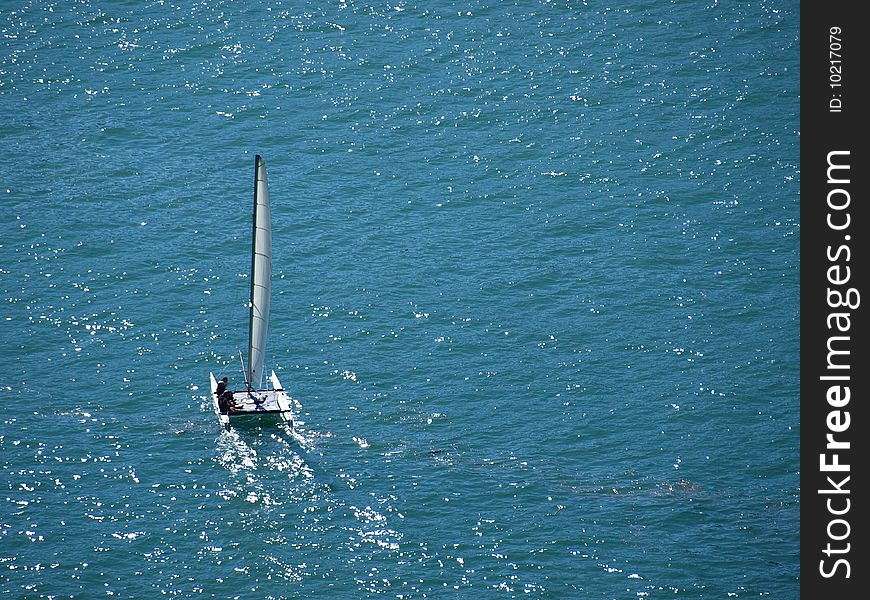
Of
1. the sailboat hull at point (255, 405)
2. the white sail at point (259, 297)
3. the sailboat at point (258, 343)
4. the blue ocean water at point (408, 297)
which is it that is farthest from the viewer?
the white sail at point (259, 297)

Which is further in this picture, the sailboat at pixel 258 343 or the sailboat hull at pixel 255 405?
the sailboat at pixel 258 343

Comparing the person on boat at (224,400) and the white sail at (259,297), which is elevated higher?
the white sail at (259,297)

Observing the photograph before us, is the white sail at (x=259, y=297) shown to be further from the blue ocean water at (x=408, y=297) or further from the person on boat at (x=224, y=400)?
the blue ocean water at (x=408, y=297)

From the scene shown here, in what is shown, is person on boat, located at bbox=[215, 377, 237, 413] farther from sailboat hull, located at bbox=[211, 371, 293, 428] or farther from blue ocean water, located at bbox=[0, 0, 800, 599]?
blue ocean water, located at bbox=[0, 0, 800, 599]

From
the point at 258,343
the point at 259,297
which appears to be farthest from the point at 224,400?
the point at 259,297

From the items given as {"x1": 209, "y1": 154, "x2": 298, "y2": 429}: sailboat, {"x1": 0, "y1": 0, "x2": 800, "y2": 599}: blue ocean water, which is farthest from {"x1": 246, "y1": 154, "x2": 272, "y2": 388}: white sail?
{"x1": 0, "y1": 0, "x2": 800, "y2": 599}: blue ocean water

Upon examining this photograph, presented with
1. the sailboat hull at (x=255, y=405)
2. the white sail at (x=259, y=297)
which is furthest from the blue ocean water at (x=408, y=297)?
the white sail at (x=259, y=297)

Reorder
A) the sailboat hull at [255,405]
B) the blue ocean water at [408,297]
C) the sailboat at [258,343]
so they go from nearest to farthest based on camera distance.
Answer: the blue ocean water at [408,297] < the sailboat hull at [255,405] < the sailboat at [258,343]

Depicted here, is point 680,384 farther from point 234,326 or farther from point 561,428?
point 234,326
